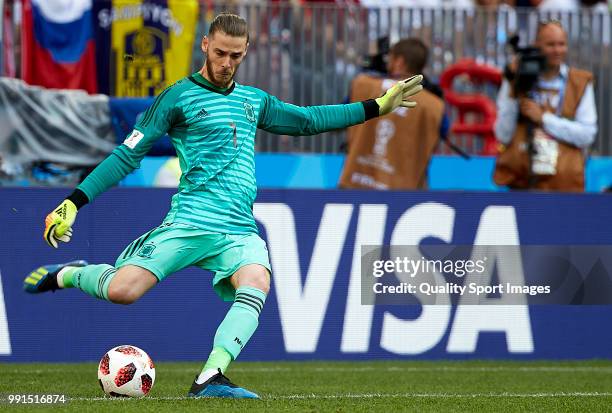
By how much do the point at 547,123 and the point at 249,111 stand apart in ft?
14.9

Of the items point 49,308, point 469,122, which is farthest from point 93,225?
point 469,122

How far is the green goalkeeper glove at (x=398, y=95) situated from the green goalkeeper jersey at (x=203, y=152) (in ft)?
2.42

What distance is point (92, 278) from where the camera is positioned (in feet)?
23.9

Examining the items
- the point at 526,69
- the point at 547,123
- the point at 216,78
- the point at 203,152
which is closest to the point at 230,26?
the point at 216,78

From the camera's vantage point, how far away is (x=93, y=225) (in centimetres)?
1021

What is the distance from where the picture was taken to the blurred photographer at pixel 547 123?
11117mm

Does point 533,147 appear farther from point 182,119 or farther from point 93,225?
point 182,119

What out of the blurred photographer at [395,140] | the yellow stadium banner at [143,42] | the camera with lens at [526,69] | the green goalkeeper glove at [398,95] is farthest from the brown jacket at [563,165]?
the green goalkeeper glove at [398,95]

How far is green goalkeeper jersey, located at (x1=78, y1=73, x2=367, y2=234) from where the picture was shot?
709 cm

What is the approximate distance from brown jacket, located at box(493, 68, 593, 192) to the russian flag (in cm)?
390

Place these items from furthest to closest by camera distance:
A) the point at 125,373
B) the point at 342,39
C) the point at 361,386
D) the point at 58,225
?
the point at 342,39 < the point at 361,386 < the point at 125,373 < the point at 58,225

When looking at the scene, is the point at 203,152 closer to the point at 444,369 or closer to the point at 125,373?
the point at 125,373

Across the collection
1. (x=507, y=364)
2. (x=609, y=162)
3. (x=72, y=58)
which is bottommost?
(x=507, y=364)

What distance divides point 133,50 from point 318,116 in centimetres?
527
